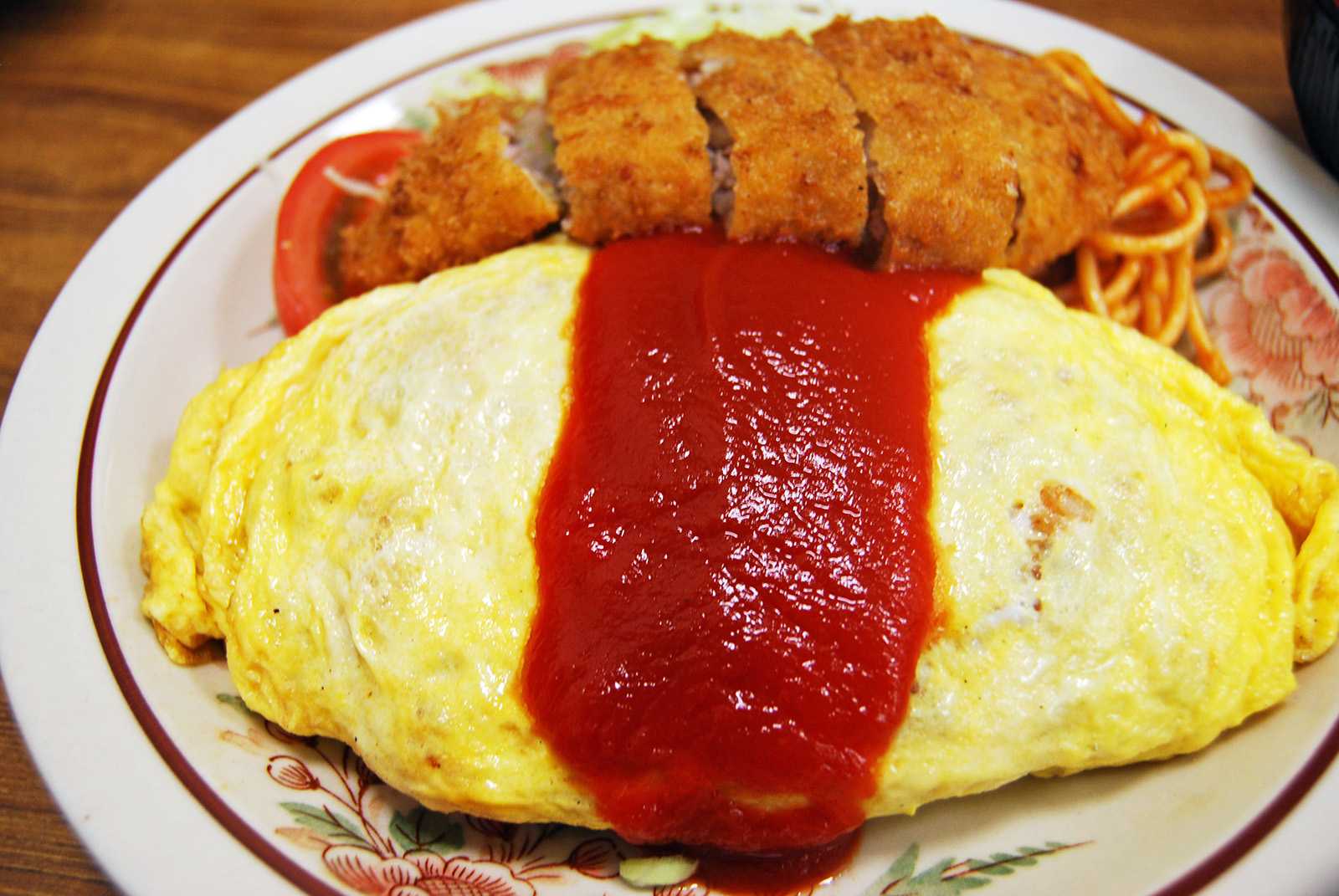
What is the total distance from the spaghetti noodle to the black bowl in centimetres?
21

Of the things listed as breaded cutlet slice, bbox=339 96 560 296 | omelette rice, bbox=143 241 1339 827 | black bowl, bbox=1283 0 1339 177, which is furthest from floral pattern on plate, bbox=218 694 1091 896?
black bowl, bbox=1283 0 1339 177

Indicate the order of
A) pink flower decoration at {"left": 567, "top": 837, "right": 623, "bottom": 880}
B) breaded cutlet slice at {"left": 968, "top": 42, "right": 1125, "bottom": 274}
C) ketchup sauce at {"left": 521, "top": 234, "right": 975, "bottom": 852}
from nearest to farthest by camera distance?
1. ketchup sauce at {"left": 521, "top": 234, "right": 975, "bottom": 852}
2. pink flower decoration at {"left": 567, "top": 837, "right": 623, "bottom": 880}
3. breaded cutlet slice at {"left": 968, "top": 42, "right": 1125, "bottom": 274}

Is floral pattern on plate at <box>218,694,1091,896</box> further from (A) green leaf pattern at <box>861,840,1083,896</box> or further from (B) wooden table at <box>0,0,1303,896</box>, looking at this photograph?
(B) wooden table at <box>0,0,1303,896</box>

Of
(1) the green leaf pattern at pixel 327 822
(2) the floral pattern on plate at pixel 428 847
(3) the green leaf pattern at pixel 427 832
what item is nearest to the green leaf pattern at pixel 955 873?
(2) the floral pattern on plate at pixel 428 847

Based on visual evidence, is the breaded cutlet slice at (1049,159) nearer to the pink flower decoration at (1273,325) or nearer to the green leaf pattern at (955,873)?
the pink flower decoration at (1273,325)

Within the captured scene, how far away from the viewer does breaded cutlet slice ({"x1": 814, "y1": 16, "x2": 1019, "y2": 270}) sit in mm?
2279

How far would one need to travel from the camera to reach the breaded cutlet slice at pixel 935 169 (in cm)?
228

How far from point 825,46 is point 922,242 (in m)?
0.74

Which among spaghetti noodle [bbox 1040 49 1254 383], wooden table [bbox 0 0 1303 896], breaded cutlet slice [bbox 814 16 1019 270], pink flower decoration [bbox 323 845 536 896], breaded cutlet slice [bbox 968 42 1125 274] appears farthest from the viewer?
wooden table [bbox 0 0 1303 896]

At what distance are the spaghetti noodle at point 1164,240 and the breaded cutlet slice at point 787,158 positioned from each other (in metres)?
0.94

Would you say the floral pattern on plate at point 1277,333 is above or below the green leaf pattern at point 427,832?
above

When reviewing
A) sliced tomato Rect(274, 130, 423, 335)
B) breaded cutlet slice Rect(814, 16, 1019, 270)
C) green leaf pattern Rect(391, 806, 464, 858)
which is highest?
breaded cutlet slice Rect(814, 16, 1019, 270)

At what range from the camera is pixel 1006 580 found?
189 cm

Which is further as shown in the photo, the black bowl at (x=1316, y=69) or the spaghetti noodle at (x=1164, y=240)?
the spaghetti noodle at (x=1164, y=240)
